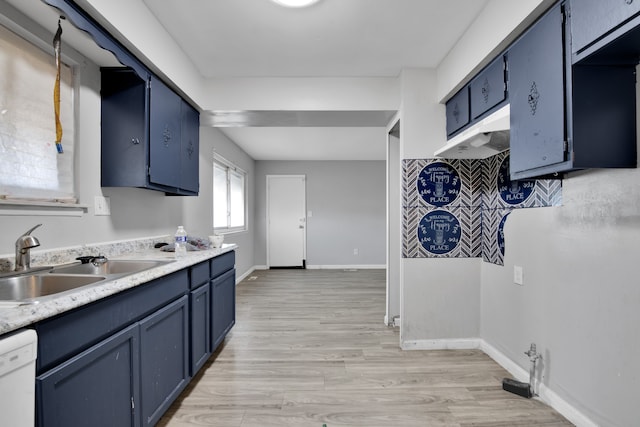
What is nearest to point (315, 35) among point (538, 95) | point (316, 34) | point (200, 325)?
point (316, 34)

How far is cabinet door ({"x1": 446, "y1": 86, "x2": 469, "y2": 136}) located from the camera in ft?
7.65

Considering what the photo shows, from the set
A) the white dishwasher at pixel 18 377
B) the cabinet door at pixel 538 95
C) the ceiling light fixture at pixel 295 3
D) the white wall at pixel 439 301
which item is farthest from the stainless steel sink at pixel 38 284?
the white wall at pixel 439 301

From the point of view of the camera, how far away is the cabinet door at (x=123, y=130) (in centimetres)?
198

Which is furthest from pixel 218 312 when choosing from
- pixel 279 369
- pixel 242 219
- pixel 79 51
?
pixel 242 219

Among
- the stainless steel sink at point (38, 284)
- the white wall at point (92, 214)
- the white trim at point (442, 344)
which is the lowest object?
the white trim at point (442, 344)

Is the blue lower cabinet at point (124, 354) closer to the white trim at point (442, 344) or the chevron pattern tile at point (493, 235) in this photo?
the white trim at point (442, 344)

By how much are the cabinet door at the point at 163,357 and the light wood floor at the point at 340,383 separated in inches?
7.9

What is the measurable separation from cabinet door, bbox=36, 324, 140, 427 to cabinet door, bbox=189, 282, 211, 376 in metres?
0.61

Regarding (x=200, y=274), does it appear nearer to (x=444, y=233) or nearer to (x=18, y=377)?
(x=18, y=377)

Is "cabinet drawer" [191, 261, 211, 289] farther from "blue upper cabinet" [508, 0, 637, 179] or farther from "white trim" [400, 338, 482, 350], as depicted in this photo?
"blue upper cabinet" [508, 0, 637, 179]

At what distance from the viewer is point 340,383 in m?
2.13

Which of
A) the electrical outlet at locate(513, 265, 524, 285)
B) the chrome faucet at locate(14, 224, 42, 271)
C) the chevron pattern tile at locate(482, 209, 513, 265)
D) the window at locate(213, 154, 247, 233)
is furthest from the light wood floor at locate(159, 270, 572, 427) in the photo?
the window at locate(213, 154, 247, 233)

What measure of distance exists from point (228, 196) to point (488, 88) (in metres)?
3.86

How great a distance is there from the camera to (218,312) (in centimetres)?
247
